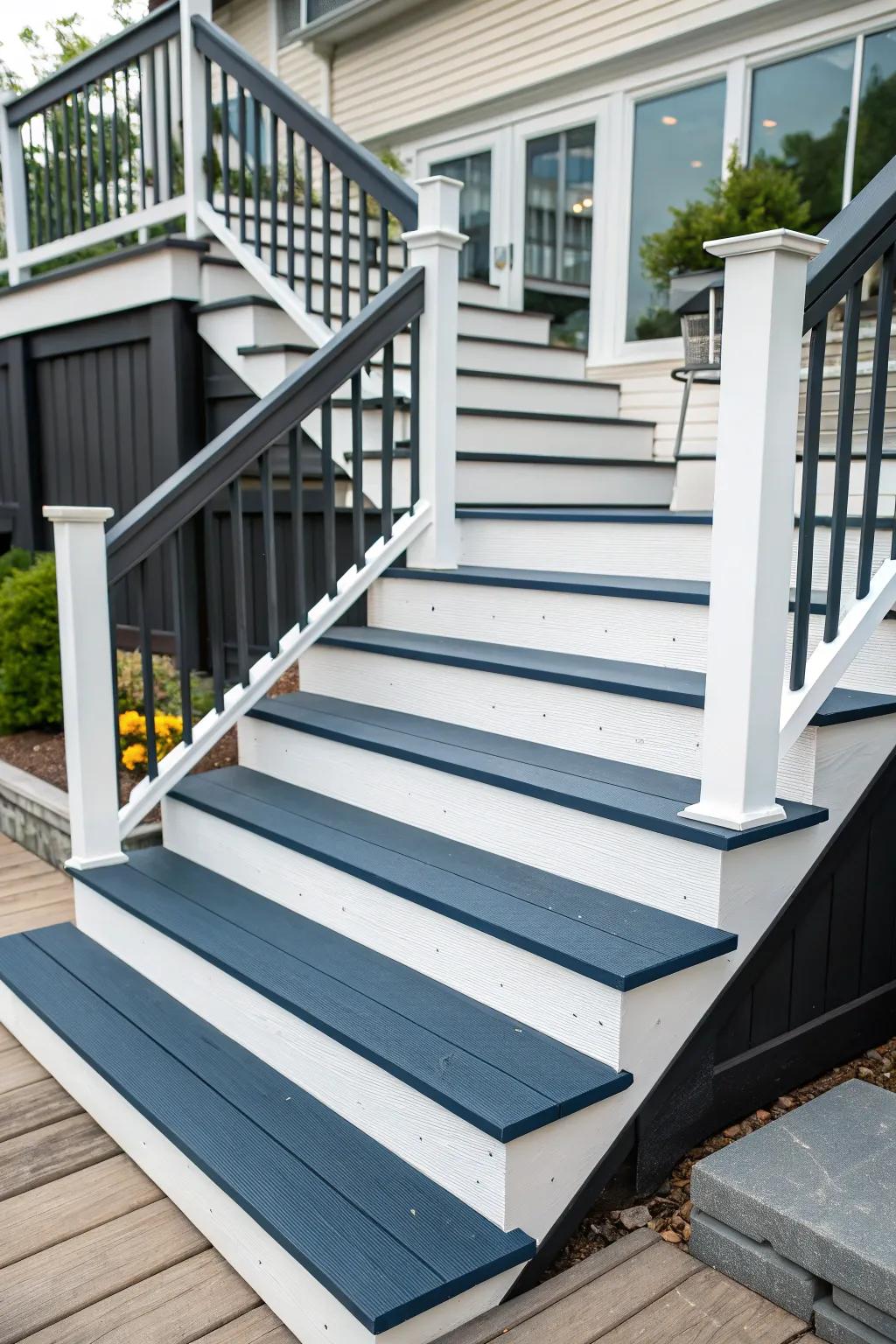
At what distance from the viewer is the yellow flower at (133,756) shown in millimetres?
3688

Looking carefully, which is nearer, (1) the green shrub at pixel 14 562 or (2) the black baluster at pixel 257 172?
(2) the black baluster at pixel 257 172

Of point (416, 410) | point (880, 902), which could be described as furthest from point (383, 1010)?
point (416, 410)

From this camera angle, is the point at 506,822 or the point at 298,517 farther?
the point at 298,517

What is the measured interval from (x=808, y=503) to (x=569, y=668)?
75cm

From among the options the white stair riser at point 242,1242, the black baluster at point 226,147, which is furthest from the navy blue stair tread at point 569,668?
the black baluster at point 226,147

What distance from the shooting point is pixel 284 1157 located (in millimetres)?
1885

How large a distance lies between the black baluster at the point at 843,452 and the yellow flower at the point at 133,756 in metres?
2.40

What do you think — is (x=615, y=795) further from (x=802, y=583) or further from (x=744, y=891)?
(x=802, y=583)

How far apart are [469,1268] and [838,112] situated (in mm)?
4438

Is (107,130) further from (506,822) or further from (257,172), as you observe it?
(506,822)

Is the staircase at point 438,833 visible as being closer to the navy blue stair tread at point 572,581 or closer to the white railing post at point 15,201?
the navy blue stair tread at point 572,581

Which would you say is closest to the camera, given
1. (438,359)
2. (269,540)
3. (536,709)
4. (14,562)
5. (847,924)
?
(847,924)

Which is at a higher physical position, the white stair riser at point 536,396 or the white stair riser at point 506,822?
the white stair riser at point 536,396

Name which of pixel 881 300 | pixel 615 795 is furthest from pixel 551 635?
pixel 881 300
